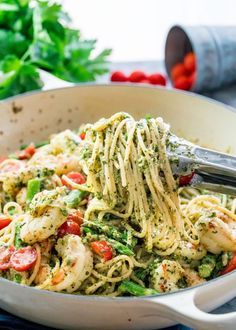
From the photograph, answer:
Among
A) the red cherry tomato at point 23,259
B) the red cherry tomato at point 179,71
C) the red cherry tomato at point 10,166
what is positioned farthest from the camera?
the red cherry tomato at point 179,71

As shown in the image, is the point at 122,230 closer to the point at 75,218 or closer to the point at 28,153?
the point at 75,218

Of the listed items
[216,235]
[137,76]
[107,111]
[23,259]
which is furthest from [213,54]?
[23,259]

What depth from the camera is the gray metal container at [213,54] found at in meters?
5.06

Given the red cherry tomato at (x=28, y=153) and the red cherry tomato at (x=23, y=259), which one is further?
the red cherry tomato at (x=28, y=153)

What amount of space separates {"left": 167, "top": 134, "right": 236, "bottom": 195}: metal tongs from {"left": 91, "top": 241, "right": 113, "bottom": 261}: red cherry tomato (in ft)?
1.56

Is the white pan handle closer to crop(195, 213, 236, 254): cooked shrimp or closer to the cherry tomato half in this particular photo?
crop(195, 213, 236, 254): cooked shrimp

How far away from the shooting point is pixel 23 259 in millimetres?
2758

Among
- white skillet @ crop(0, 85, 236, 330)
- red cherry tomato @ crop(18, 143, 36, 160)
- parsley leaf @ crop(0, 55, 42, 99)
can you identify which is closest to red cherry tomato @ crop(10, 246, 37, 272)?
red cherry tomato @ crop(18, 143, 36, 160)

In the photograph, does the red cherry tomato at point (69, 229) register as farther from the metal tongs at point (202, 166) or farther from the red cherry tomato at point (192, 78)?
the red cherry tomato at point (192, 78)

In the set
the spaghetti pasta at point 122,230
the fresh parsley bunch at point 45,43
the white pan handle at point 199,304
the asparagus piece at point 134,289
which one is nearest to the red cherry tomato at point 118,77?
the fresh parsley bunch at point 45,43

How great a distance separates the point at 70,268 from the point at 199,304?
588 millimetres

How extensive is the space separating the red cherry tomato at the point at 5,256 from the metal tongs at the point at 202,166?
0.87 m

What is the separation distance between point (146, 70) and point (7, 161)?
2.40 metres

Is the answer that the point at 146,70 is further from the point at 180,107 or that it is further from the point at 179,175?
the point at 179,175
